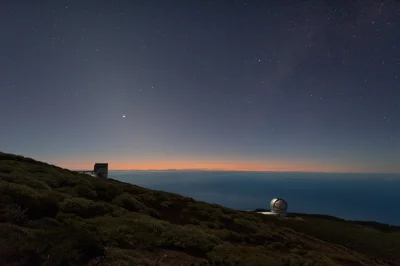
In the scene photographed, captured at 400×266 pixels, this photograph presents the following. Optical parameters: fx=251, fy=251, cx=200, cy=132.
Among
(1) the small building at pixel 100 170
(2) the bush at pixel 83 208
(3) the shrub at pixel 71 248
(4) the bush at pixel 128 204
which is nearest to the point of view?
(3) the shrub at pixel 71 248

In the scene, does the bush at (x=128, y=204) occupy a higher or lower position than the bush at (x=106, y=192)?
lower

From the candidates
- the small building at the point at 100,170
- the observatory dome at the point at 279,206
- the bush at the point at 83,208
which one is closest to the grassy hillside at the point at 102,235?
the bush at the point at 83,208

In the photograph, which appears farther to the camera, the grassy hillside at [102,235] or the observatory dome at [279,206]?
the observatory dome at [279,206]

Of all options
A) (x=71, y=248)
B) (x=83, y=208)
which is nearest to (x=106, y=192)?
(x=83, y=208)

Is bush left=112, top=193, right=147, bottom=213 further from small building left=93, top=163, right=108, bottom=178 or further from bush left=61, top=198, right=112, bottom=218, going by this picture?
small building left=93, top=163, right=108, bottom=178

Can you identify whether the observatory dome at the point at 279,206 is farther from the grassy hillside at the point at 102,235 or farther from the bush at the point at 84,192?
the bush at the point at 84,192

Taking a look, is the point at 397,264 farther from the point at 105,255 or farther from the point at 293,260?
the point at 105,255

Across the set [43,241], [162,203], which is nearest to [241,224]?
[162,203]

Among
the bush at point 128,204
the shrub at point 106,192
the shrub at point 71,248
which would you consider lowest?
the bush at point 128,204

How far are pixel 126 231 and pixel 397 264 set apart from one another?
39.5m

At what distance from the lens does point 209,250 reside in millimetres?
14750

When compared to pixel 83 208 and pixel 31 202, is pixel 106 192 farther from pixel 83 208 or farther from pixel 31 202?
pixel 31 202

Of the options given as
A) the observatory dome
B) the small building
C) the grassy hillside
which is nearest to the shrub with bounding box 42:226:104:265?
the grassy hillside

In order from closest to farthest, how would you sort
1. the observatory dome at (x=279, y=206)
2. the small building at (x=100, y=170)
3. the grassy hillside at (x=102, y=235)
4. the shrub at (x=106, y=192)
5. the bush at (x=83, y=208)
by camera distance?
the grassy hillside at (x=102, y=235), the bush at (x=83, y=208), the shrub at (x=106, y=192), the small building at (x=100, y=170), the observatory dome at (x=279, y=206)
